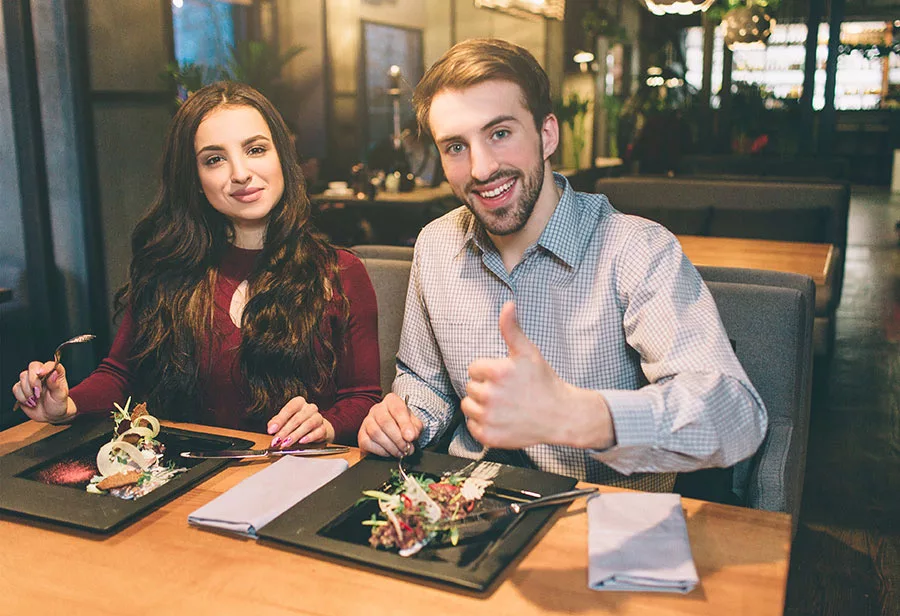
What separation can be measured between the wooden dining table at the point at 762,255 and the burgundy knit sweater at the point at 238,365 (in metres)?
1.89

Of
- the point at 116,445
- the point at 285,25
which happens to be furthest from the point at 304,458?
the point at 285,25

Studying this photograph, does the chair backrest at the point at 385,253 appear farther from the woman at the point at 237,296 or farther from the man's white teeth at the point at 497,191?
the man's white teeth at the point at 497,191

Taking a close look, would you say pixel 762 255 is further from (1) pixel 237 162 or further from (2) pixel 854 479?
(1) pixel 237 162

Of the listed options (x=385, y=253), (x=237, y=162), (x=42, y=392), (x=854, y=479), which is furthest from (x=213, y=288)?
(x=854, y=479)

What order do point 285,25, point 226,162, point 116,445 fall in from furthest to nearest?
point 285,25
point 226,162
point 116,445

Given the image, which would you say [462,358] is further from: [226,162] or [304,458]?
[226,162]

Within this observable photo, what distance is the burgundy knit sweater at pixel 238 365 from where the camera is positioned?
1.94 meters

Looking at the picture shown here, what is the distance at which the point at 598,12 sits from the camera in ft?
31.7

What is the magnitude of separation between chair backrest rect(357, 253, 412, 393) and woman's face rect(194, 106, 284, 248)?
1.82 ft

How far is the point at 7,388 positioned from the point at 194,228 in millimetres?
1492

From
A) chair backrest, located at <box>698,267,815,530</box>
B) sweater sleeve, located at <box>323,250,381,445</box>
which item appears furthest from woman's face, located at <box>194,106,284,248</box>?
chair backrest, located at <box>698,267,815,530</box>

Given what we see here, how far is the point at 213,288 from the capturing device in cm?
199

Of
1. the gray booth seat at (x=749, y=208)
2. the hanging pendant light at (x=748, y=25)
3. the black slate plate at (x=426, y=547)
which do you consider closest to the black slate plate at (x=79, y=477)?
the black slate plate at (x=426, y=547)

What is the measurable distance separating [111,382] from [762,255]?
2.90 m
